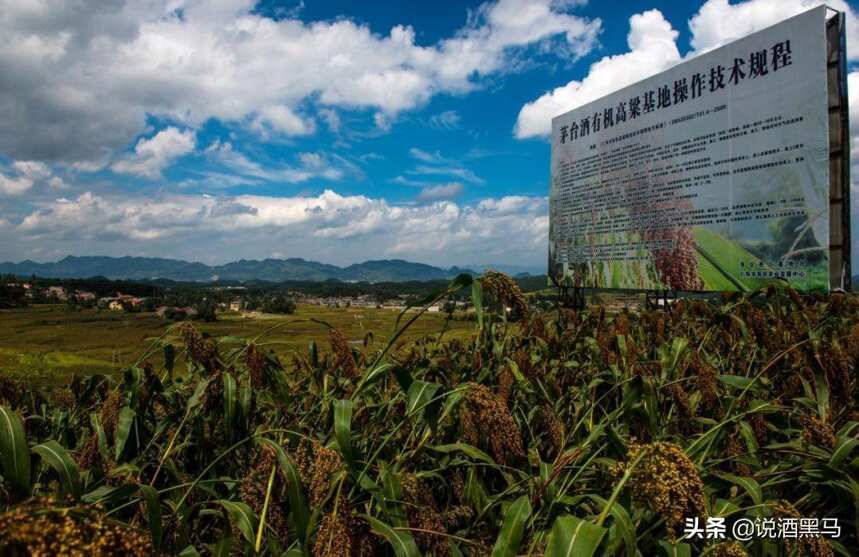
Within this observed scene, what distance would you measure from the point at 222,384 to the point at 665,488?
6.44 ft

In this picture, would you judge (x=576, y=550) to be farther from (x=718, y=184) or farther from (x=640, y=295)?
(x=640, y=295)

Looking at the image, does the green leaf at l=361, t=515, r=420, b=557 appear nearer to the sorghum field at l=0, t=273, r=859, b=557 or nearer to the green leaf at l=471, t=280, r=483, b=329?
the sorghum field at l=0, t=273, r=859, b=557

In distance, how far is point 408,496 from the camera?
167 centimetres

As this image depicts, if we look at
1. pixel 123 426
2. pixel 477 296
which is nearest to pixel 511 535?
pixel 477 296

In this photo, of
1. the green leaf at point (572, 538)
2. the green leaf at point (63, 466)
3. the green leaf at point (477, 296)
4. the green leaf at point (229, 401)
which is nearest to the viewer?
the green leaf at point (572, 538)

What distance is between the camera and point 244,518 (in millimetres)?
1505

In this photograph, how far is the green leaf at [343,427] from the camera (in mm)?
1495

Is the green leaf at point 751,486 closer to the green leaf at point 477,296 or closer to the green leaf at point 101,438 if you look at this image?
the green leaf at point 477,296

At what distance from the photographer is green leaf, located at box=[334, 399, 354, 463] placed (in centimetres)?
150

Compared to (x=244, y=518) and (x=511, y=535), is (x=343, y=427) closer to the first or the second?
(x=244, y=518)

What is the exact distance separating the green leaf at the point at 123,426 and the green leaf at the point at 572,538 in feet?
6.21

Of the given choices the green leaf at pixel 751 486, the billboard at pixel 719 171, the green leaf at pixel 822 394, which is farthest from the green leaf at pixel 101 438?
the billboard at pixel 719 171

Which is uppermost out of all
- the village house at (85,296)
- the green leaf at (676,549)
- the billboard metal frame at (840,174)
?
the billboard metal frame at (840,174)

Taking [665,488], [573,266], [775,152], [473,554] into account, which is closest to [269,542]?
[473,554]
